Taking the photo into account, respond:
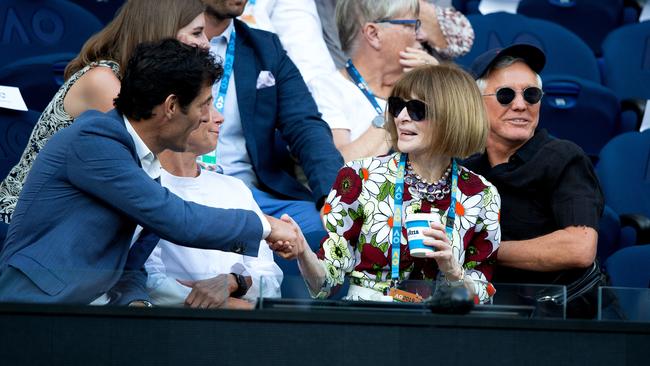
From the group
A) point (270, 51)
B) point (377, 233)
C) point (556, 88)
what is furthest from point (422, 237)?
point (556, 88)

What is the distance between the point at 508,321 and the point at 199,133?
1342 mm

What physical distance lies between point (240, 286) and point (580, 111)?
311cm

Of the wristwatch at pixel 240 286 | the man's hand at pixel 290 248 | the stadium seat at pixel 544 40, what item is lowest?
the wristwatch at pixel 240 286

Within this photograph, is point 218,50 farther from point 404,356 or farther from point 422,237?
point 404,356

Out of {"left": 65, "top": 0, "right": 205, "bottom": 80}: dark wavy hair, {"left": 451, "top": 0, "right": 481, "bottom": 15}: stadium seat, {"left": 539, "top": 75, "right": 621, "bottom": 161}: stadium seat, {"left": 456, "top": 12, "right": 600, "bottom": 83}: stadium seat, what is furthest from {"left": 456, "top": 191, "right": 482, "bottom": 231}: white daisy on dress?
{"left": 451, "top": 0, "right": 481, "bottom": 15}: stadium seat

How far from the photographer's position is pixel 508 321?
8.41ft

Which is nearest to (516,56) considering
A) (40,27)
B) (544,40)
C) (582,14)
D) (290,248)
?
(290,248)

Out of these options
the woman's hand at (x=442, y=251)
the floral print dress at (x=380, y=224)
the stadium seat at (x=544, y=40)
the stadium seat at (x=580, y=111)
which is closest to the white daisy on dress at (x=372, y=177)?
the floral print dress at (x=380, y=224)

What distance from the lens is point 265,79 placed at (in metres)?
4.61

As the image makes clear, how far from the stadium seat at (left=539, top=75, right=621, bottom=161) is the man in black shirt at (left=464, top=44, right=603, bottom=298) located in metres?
1.38

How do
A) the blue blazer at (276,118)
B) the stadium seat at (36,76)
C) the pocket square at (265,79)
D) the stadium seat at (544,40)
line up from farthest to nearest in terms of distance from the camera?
the stadium seat at (544,40) → the stadium seat at (36,76) → the pocket square at (265,79) → the blue blazer at (276,118)

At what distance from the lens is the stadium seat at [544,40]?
5926mm

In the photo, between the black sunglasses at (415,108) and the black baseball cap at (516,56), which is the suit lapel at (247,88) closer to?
the black baseball cap at (516,56)

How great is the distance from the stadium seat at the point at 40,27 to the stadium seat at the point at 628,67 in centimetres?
266
